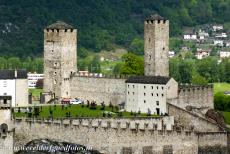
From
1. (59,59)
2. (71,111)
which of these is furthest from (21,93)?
(59,59)

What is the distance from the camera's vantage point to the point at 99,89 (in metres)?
95.9

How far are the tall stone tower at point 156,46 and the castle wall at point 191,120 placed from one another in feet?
30.4

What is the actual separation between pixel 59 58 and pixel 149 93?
14.2 m

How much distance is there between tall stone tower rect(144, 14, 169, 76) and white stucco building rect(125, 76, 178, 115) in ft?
17.0

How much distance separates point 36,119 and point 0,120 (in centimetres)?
336

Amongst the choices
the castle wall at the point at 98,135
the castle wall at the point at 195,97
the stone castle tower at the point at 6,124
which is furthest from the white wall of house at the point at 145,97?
the stone castle tower at the point at 6,124

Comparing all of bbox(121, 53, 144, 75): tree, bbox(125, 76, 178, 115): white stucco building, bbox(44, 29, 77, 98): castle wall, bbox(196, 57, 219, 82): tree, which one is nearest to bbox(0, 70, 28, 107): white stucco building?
bbox(44, 29, 77, 98): castle wall

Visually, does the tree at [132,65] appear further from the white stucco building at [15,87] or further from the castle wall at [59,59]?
the white stucco building at [15,87]

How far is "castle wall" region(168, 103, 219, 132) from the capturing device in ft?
279

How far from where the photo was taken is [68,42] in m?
98.0

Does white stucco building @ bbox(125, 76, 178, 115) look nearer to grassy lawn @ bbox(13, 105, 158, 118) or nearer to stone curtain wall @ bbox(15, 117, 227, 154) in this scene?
grassy lawn @ bbox(13, 105, 158, 118)

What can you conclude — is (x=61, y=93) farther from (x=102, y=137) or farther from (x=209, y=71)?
(x=209, y=71)

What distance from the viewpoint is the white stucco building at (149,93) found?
8769 cm

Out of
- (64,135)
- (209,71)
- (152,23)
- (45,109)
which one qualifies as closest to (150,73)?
(152,23)
